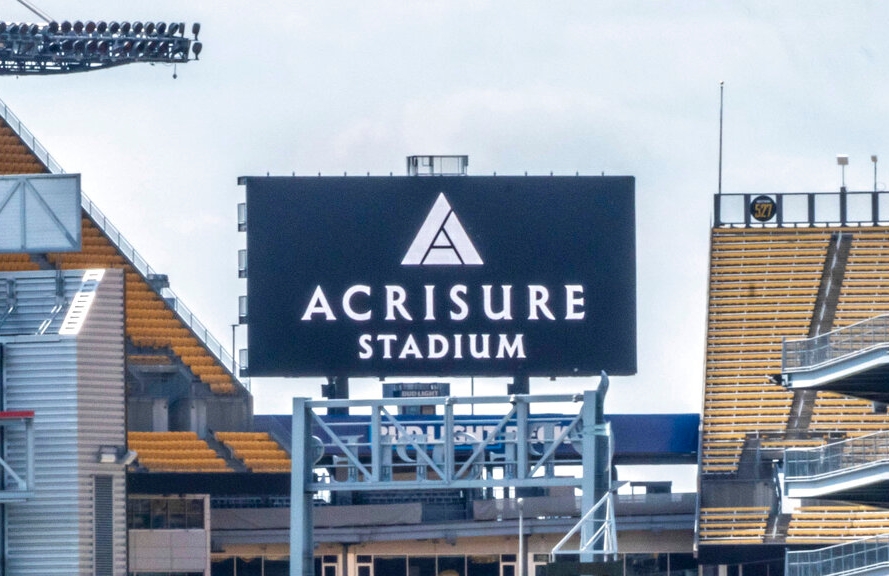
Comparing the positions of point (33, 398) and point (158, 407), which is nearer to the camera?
point (33, 398)

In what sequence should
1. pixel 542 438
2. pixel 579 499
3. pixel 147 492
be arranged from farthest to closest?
pixel 579 499, pixel 147 492, pixel 542 438

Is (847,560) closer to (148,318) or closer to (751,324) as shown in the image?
(751,324)

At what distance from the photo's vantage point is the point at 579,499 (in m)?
59.5

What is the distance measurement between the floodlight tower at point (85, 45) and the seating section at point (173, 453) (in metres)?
8.88

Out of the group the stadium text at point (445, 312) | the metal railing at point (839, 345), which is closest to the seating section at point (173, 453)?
the stadium text at point (445, 312)

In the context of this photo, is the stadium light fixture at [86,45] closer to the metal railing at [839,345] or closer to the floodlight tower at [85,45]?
the floodlight tower at [85,45]

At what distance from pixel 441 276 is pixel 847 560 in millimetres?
17390

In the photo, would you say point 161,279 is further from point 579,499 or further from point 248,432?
point 579,499

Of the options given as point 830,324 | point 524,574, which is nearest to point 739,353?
point 830,324

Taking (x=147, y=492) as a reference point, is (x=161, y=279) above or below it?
above

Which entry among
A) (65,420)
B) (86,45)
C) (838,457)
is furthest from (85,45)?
(838,457)

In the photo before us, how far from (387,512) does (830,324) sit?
36.9ft

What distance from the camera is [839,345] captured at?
40.9 meters

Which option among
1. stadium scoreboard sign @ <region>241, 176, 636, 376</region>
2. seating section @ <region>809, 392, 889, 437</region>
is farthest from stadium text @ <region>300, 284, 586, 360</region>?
seating section @ <region>809, 392, 889, 437</region>
